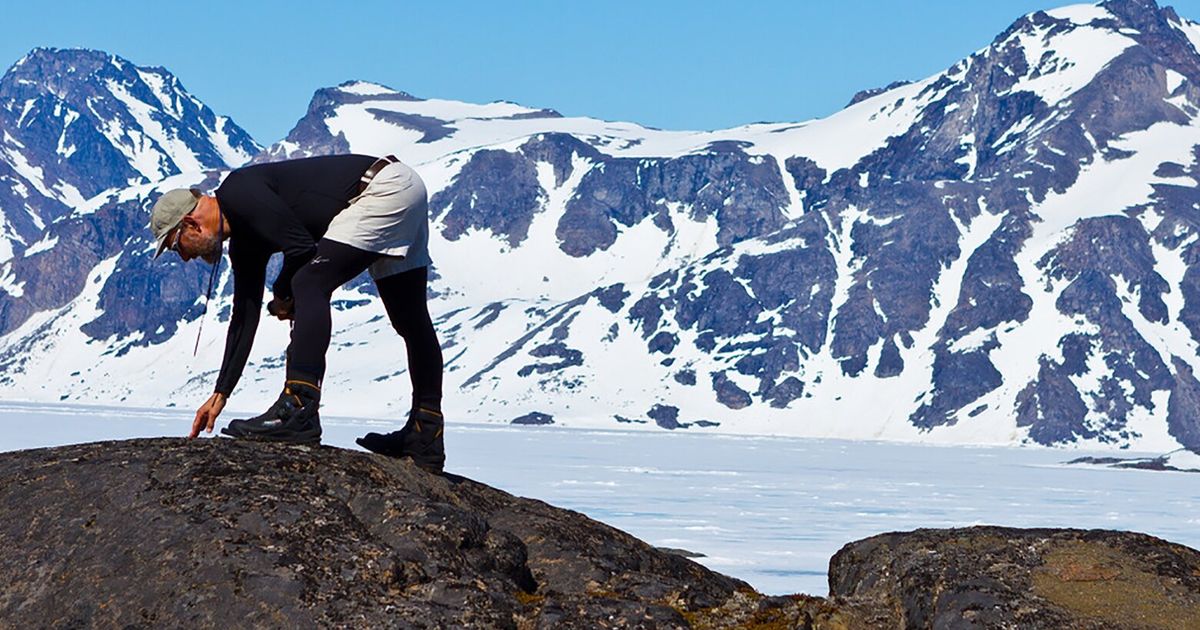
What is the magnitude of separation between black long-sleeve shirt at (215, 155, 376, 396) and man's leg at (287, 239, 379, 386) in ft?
0.53

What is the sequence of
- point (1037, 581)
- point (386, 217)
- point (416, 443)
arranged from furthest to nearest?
point (416, 443), point (386, 217), point (1037, 581)

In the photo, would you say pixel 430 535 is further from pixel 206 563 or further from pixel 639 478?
pixel 639 478

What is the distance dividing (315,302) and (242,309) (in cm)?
77

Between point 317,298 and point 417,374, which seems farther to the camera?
point 417,374

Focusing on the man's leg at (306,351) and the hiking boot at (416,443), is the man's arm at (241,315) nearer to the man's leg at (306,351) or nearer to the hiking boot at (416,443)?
the man's leg at (306,351)

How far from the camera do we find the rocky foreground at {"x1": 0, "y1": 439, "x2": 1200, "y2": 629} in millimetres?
8664

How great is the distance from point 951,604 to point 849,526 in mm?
81935

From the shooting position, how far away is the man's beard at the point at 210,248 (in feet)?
35.3

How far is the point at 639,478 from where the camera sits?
439 ft

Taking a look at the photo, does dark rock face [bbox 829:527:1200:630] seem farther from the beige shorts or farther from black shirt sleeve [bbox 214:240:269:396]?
black shirt sleeve [bbox 214:240:269:396]

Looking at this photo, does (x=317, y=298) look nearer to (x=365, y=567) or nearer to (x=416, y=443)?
(x=416, y=443)

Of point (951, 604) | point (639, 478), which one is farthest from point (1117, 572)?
point (639, 478)

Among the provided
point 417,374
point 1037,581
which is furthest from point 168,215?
point 1037,581

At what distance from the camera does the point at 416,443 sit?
39.0 ft
